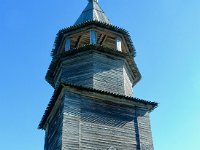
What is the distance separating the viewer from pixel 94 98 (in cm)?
1611

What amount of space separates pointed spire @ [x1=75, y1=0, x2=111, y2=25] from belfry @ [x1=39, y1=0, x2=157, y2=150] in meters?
1.33

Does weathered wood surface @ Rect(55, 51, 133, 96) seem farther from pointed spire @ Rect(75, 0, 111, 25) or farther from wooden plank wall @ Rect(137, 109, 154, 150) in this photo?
pointed spire @ Rect(75, 0, 111, 25)

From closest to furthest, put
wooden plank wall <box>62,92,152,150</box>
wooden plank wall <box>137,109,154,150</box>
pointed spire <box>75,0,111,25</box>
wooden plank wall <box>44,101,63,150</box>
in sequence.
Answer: wooden plank wall <box>62,92,152,150</box>, wooden plank wall <box>44,101,63,150</box>, wooden plank wall <box>137,109,154,150</box>, pointed spire <box>75,0,111,25</box>

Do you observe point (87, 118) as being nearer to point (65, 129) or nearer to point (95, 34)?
point (65, 129)

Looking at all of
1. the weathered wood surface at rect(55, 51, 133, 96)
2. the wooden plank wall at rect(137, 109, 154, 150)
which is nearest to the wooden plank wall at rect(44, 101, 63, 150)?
the weathered wood surface at rect(55, 51, 133, 96)

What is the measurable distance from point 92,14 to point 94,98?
734 centimetres

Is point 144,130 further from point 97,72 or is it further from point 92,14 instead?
point 92,14

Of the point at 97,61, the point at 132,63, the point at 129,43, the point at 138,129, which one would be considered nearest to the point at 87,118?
the point at 138,129

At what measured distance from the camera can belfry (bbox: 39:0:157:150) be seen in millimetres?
14805

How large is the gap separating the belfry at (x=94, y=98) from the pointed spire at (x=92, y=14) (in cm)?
133

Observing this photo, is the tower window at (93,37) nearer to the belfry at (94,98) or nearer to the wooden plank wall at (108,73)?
the belfry at (94,98)

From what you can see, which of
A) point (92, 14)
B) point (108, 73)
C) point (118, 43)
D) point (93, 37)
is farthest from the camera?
point (92, 14)

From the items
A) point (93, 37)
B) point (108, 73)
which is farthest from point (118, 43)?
point (108, 73)

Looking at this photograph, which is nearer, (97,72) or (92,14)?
(97,72)
